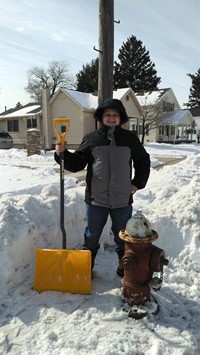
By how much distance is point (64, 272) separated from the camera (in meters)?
3.05

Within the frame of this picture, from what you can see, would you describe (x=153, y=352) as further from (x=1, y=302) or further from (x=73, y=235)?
(x=73, y=235)

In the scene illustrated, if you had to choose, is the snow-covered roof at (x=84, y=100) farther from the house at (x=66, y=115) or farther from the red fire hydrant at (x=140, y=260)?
the red fire hydrant at (x=140, y=260)

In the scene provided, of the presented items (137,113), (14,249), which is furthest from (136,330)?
(137,113)

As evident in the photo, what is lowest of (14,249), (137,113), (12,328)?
(12,328)

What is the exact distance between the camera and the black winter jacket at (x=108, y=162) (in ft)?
9.93

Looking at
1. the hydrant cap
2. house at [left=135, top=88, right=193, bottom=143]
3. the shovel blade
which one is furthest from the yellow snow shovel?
house at [left=135, top=88, right=193, bottom=143]

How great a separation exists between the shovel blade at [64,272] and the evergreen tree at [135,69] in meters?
45.2

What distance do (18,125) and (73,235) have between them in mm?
26414

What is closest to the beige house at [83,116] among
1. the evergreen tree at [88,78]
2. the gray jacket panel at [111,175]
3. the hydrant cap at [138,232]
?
the evergreen tree at [88,78]

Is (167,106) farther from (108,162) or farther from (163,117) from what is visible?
(108,162)

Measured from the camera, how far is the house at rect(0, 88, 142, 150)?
24078 mm

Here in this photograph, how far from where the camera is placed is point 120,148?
304cm

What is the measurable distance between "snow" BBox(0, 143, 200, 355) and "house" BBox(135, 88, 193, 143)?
26.8 metres

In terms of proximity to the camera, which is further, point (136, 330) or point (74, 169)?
point (74, 169)
